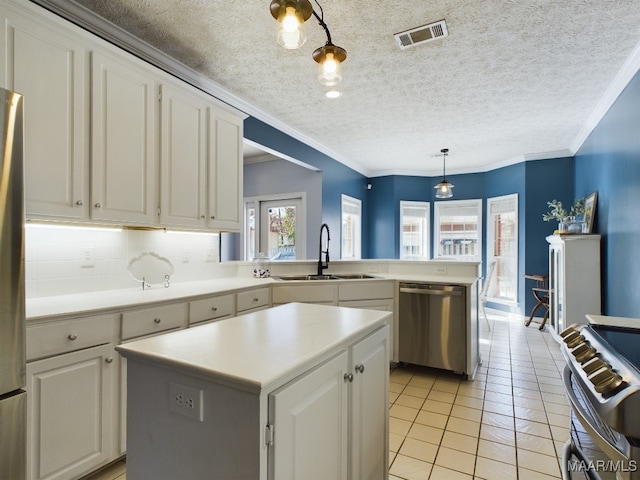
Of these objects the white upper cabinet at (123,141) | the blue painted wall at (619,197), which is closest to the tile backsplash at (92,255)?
the white upper cabinet at (123,141)

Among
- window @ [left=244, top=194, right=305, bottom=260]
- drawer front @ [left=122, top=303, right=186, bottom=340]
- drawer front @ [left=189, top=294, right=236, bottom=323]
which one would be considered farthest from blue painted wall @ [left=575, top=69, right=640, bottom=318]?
window @ [left=244, top=194, right=305, bottom=260]

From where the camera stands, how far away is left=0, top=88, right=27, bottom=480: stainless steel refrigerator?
106cm

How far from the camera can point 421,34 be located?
2.33m

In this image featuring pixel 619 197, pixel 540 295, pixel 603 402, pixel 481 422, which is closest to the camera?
pixel 603 402

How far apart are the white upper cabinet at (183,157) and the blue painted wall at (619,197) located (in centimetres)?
345

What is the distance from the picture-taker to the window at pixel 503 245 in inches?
232

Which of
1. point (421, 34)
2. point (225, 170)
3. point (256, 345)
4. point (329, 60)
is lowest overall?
point (256, 345)

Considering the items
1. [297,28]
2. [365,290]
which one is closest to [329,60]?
[297,28]

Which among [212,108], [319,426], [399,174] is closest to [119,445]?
[319,426]

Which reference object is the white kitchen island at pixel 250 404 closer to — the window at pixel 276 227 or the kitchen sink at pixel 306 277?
the kitchen sink at pixel 306 277

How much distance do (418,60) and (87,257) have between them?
2.82 metres

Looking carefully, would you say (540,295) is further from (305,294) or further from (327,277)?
(305,294)

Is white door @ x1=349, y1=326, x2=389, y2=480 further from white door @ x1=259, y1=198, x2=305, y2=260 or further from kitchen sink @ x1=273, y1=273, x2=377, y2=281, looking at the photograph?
white door @ x1=259, y1=198, x2=305, y2=260

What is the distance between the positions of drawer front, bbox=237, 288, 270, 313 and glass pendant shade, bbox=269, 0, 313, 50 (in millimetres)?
1908
